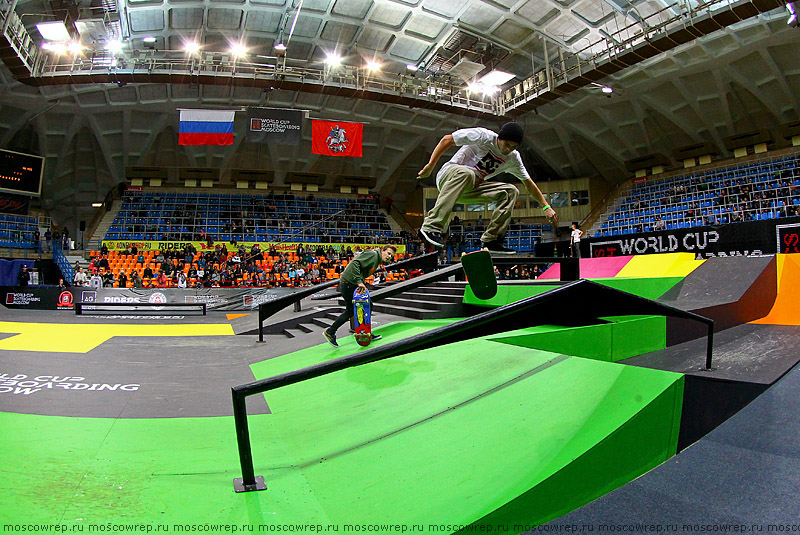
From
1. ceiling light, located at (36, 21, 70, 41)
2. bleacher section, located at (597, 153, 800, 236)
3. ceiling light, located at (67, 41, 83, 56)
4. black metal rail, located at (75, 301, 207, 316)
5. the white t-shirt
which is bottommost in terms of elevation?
black metal rail, located at (75, 301, 207, 316)

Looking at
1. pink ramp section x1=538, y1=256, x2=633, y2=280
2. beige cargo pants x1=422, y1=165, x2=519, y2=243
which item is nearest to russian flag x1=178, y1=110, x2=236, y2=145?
pink ramp section x1=538, y1=256, x2=633, y2=280

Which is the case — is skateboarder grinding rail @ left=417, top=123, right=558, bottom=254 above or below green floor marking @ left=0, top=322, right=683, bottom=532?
above

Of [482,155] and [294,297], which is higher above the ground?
[482,155]

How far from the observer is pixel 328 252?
21.9 m

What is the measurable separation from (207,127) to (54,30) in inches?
263

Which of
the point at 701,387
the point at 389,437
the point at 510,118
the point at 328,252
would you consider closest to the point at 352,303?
the point at 389,437

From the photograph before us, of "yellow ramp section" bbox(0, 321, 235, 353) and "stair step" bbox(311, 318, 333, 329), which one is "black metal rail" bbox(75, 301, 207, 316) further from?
"stair step" bbox(311, 318, 333, 329)

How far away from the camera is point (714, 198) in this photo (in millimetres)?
21172

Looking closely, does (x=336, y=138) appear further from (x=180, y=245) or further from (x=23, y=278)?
(x=23, y=278)

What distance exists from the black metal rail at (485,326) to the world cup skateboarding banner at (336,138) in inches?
597

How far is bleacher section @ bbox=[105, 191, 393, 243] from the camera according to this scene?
2434 cm

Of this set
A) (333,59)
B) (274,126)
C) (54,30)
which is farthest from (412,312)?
(54,30)

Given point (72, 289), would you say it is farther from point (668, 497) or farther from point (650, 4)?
point (650, 4)

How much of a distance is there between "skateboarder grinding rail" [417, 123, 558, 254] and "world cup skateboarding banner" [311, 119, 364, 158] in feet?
47.5
